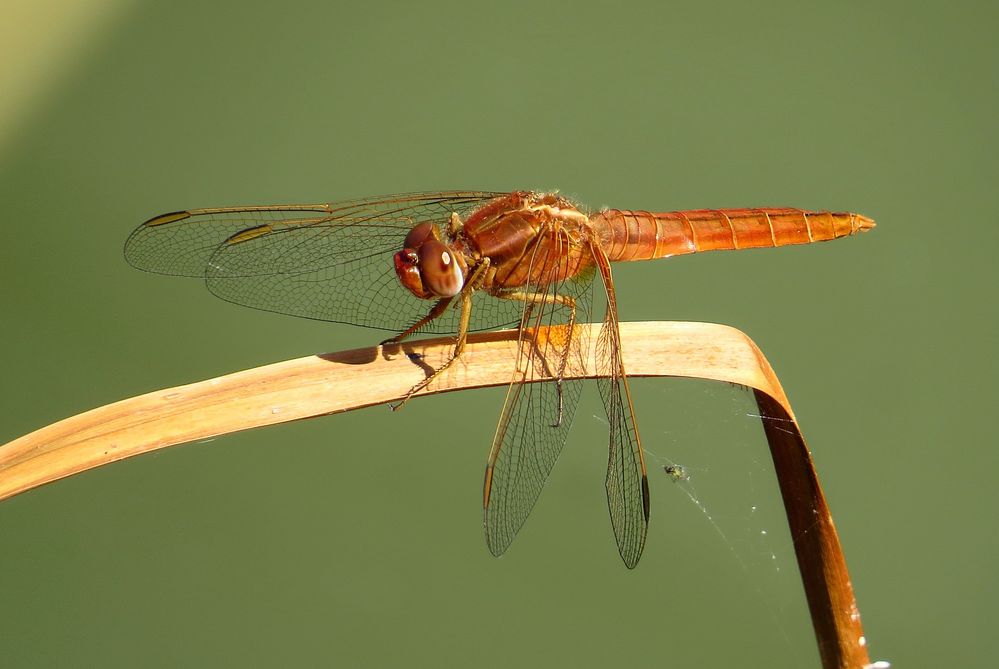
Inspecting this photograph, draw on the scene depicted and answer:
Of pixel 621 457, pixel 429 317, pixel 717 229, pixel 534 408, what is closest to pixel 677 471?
pixel 621 457

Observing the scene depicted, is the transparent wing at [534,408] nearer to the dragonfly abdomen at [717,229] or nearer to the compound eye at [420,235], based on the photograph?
the compound eye at [420,235]

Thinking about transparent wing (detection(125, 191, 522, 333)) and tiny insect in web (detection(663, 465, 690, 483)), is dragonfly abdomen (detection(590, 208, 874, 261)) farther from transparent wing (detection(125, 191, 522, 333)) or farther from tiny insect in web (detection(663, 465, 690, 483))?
tiny insect in web (detection(663, 465, 690, 483))

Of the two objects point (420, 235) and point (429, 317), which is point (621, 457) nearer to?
point (429, 317)

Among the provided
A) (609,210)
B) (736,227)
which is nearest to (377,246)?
(609,210)

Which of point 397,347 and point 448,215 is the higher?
point 448,215

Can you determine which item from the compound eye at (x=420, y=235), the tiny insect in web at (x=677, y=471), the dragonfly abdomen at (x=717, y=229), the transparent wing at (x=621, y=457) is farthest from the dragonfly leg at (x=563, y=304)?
the tiny insect in web at (x=677, y=471)

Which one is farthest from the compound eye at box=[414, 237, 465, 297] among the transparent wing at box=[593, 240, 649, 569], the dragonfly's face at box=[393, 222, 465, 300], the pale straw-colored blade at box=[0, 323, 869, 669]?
the transparent wing at box=[593, 240, 649, 569]

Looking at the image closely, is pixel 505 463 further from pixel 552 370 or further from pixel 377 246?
pixel 377 246
